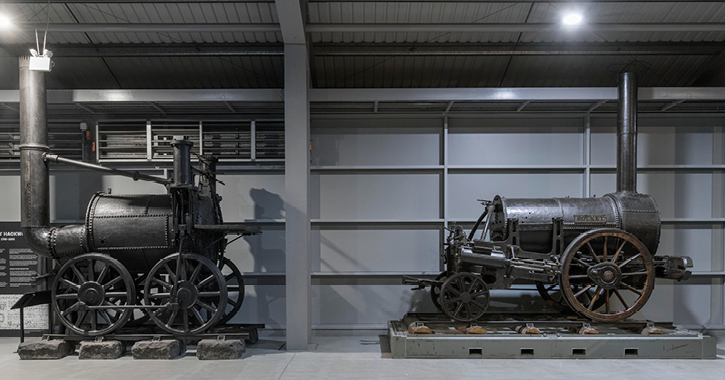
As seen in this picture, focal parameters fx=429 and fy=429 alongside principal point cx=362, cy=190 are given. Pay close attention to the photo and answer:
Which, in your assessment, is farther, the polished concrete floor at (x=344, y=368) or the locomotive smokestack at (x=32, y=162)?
the locomotive smokestack at (x=32, y=162)

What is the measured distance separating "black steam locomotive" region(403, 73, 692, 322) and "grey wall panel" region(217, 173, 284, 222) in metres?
2.97

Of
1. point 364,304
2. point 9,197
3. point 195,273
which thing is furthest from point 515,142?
point 9,197

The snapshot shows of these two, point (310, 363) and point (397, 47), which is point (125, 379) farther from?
point (397, 47)

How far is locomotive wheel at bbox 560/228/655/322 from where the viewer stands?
5840 millimetres

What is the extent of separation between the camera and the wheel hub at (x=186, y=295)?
5.77m

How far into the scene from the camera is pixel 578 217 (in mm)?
6113

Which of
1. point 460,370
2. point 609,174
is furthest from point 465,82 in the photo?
point 460,370

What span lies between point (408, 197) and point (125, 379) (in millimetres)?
4836

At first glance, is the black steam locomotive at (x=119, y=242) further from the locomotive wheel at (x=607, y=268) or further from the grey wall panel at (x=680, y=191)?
the grey wall panel at (x=680, y=191)

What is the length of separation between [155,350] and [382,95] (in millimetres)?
4781

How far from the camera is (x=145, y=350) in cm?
570

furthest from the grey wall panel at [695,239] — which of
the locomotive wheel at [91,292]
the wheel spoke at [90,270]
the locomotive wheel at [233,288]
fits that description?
the wheel spoke at [90,270]

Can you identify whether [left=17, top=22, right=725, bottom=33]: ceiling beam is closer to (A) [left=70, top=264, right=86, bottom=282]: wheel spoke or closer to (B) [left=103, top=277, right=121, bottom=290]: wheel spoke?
(A) [left=70, top=264, right=86, bottom=282]: wheel spoke

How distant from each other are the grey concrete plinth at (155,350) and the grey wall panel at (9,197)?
3.85 m
